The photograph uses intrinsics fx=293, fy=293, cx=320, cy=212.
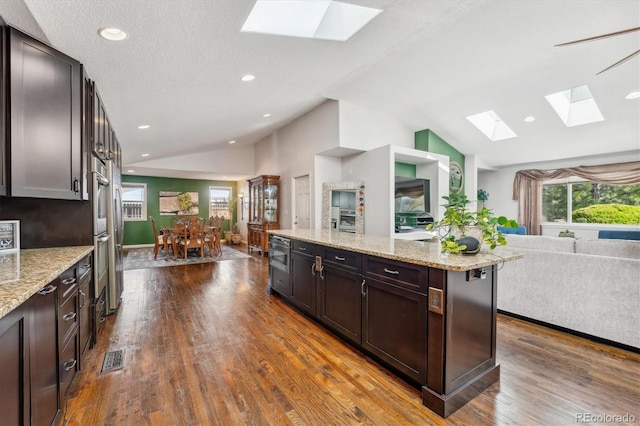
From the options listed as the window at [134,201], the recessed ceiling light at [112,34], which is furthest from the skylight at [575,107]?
the window at [134,201]

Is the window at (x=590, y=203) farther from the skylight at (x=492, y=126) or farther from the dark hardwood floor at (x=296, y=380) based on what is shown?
the dark hardwood floor at (x=296, y=380)

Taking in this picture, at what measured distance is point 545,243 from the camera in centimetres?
327

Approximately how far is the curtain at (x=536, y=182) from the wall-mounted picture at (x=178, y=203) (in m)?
10.0

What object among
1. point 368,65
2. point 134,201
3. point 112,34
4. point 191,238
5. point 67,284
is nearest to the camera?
point 67,284

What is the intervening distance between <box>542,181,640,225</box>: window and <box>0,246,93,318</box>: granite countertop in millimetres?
9697

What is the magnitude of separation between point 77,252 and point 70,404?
3.18 feet

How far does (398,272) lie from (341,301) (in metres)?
0.82

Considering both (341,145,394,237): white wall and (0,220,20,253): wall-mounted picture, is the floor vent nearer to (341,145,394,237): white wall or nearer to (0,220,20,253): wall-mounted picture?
(0,220,20,253): wall-mounted picture

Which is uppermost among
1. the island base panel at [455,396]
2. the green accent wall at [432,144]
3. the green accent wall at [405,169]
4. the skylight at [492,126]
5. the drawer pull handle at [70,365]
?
the skylight at [492,126]

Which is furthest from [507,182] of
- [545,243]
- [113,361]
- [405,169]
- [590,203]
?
[113,361]

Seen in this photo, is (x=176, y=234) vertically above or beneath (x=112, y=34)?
beneath

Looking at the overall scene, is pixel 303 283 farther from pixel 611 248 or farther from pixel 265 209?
pixel 265 209

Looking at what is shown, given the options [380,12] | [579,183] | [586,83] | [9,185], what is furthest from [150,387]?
[579,183]

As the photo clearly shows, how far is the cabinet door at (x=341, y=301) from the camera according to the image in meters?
2.49
